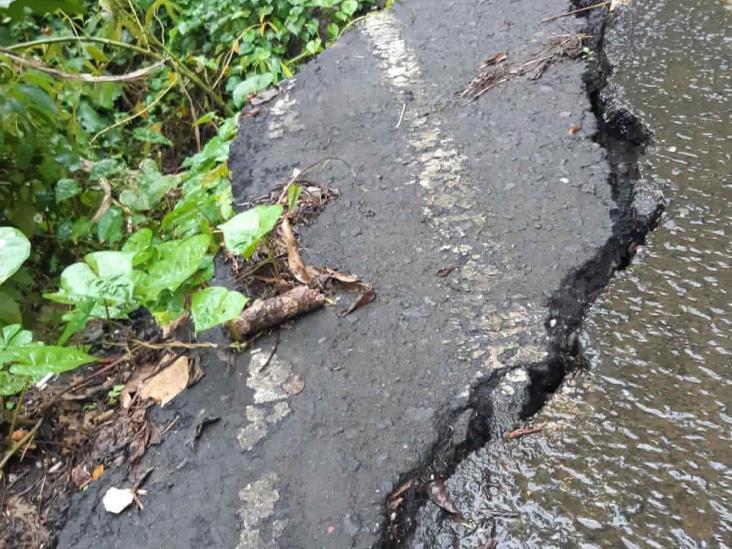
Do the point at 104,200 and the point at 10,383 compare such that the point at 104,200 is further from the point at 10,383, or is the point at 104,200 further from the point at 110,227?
the point at 10,383

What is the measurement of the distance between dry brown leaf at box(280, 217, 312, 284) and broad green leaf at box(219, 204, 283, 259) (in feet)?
0.54

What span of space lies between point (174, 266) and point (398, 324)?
588mm

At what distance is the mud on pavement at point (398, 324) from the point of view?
4.17 ft

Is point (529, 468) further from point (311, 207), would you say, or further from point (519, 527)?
A: point (311, 207)

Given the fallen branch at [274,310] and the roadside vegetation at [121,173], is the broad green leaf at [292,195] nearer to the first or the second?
the roadside vegetation at [121,173]

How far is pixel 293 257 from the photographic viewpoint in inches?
69.1

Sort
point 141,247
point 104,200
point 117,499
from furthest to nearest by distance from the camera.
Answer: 1. point 104,200
2. point 141,247
3. point 117,499

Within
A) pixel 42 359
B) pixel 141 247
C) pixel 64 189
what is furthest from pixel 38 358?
pixel 64 189

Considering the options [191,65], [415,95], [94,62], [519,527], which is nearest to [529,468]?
[519,527]

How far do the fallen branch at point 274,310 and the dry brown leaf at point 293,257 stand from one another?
65 mm

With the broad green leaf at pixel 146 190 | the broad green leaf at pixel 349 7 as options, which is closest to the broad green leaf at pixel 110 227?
the broad green leaf at pixel 146 190

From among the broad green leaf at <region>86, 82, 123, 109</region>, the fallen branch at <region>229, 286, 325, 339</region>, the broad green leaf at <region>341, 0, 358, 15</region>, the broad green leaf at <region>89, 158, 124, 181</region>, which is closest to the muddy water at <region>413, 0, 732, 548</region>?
the fallen branch at <region>229, 286, 325, 339</region>

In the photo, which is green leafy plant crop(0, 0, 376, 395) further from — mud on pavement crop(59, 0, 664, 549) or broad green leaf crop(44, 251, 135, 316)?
mud on pavement crop(59, 0, 664, 549)

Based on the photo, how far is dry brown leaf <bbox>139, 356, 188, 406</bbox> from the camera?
1.56 metres
